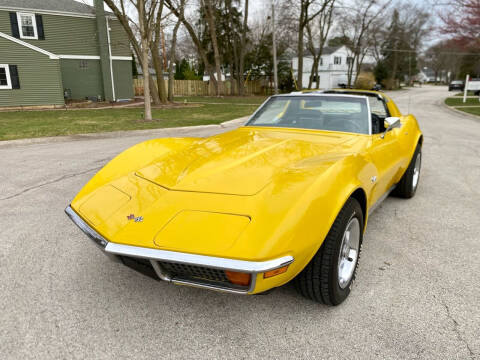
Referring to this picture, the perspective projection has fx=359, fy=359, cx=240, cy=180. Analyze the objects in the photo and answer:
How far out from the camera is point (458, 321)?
2244 millimetres

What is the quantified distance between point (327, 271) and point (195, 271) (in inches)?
31.8

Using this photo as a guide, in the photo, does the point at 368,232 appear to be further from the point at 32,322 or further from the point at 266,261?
the point at 32,322

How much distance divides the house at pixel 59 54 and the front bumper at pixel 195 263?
21760mm

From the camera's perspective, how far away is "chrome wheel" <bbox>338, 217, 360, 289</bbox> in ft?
7.83

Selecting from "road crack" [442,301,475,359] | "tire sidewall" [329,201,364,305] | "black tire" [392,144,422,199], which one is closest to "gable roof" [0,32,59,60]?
"black tire" [392,144,422,199]

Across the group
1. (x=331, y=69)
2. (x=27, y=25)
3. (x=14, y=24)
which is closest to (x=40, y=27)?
Answer: (x=27, y=25)

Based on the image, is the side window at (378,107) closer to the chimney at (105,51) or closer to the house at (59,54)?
the house at (59,54)

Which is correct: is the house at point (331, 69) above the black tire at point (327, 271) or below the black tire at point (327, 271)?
above

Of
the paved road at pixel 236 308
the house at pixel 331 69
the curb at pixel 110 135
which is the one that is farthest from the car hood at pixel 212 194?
the house at pixel 331 69

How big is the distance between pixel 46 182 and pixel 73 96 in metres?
20.9

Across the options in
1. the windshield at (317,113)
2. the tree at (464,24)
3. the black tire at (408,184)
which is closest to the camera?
the windshield at (317,113)

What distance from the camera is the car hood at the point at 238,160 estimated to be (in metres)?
2.38

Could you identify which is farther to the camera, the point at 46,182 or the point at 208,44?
the point at 208,44

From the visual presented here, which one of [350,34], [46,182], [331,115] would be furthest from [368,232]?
[350,34]
